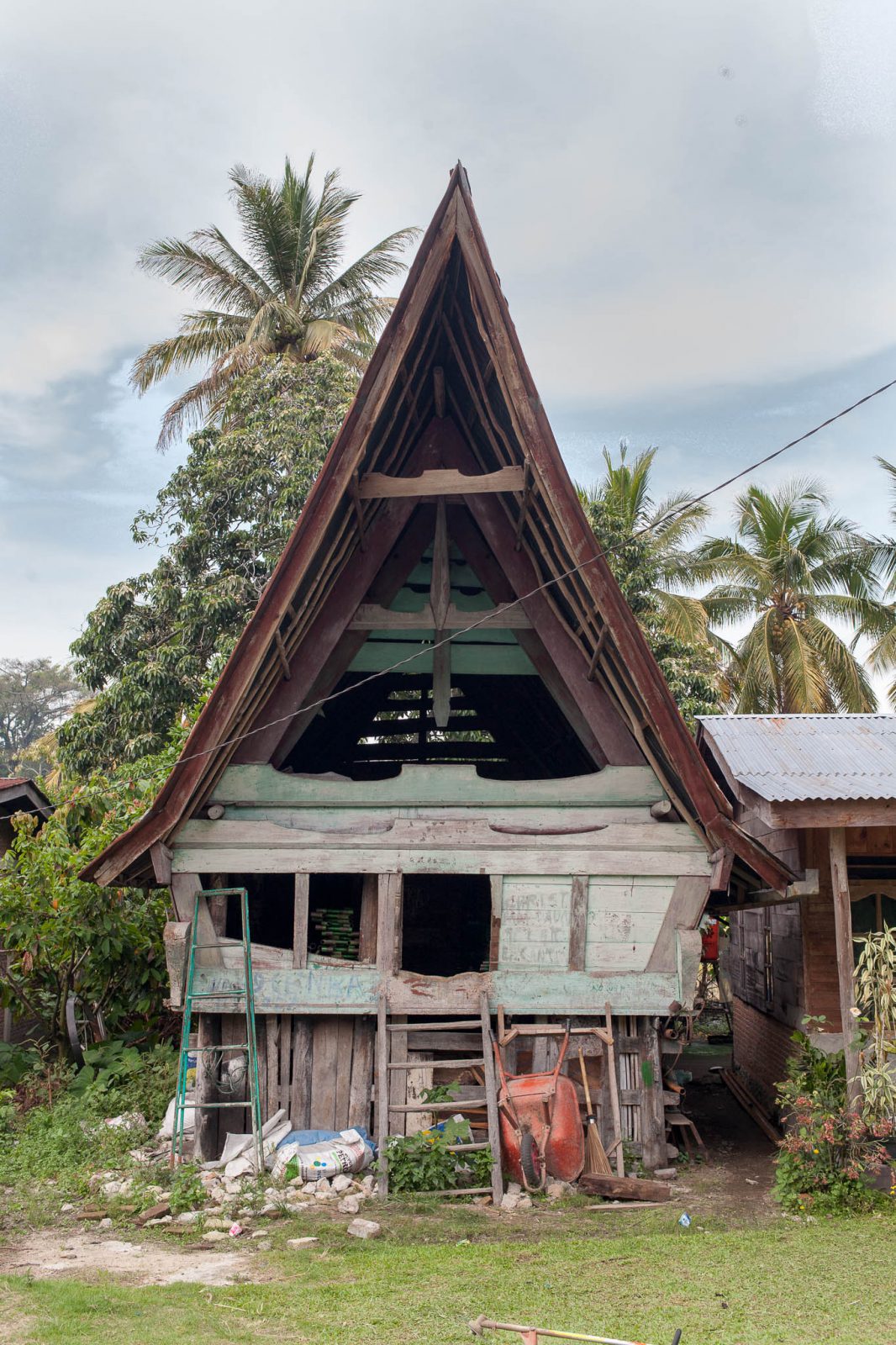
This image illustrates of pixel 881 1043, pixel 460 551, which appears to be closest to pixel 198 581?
pixel 460 551

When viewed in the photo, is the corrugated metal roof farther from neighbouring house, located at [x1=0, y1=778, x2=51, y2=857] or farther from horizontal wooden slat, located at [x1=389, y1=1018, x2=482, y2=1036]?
neighbouring house, located at [x1=0, y1=778, x2=51, y2=857]

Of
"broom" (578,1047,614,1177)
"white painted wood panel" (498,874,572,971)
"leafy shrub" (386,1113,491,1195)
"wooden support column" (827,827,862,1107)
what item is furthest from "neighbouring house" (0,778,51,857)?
"wooden support column" (827,827,862,1107)

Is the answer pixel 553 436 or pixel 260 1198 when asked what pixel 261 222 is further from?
pixel 260 1198

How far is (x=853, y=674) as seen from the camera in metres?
25.7

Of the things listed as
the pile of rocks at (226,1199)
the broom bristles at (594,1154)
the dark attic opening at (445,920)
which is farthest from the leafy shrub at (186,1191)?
the dark attic opening at (445,920)

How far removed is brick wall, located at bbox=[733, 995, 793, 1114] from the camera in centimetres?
1220

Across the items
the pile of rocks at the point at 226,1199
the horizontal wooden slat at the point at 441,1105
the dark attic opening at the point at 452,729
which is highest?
the dark attic opening at the point at 452,729

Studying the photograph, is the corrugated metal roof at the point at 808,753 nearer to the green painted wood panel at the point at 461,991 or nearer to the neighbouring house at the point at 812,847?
the neighbouring house at the point at 812,847

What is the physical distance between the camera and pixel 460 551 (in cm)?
1093

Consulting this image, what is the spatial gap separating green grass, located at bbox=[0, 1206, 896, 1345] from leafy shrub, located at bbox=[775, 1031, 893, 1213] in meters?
0.54

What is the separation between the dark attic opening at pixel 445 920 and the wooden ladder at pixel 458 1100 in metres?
6.84

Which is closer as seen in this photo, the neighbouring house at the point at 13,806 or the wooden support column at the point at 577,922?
the wooden support column at the point at 577,922

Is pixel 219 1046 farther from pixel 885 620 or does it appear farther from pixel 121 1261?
pixel 885 620

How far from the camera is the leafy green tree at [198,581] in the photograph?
61.6ft
